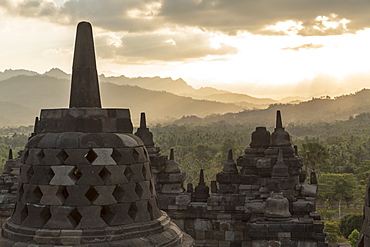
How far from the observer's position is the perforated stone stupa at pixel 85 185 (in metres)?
7.00

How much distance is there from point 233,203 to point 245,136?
119589mm

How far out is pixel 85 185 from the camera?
23.1ft

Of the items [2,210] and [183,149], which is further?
[183,149]

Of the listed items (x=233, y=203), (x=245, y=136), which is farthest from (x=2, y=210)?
(x=245, y=136)

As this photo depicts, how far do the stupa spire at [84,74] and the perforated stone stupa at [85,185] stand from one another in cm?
2

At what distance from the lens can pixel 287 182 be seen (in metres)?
16.1

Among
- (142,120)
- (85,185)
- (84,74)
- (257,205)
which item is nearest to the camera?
(85,185)

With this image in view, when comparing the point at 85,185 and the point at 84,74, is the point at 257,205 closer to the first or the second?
the point at 84,74

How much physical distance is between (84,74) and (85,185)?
1935mm

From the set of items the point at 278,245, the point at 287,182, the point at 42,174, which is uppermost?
the point at 42,174

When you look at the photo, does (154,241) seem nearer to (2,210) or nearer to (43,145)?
(43,145)

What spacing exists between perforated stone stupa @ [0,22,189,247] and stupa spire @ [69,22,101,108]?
2 centimetres

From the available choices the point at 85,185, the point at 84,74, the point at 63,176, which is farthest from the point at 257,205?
the point at 63,176

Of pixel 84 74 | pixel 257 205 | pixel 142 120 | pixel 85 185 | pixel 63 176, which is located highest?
pixel 84 74
